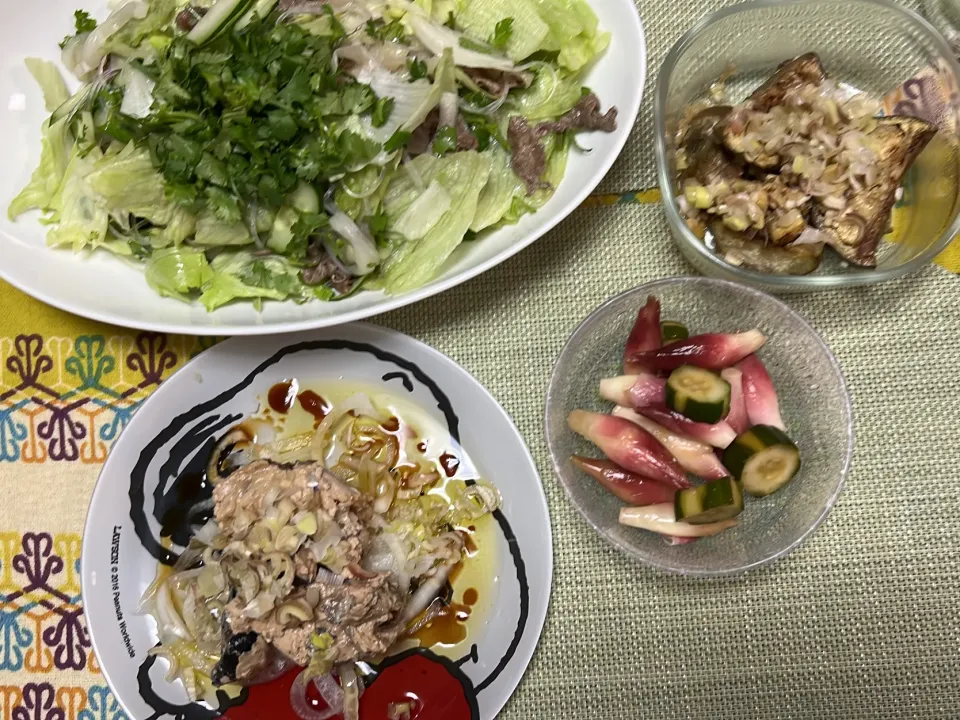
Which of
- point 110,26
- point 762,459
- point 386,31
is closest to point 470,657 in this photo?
point 762,459

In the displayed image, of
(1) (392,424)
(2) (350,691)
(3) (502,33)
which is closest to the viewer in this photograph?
(3) (502,33)

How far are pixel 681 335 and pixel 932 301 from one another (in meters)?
0.58

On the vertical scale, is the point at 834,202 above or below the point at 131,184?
below

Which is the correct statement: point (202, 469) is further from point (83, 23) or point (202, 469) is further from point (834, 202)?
point (834, 202)

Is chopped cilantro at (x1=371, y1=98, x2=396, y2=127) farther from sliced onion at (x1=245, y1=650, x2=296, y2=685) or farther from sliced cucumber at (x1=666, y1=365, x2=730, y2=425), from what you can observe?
sliced onion at (x1=245, y1=650, x2=296, y2=685)

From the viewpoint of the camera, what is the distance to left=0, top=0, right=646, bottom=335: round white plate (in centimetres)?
125

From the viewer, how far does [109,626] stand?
1386 millimetres

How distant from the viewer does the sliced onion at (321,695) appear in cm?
139

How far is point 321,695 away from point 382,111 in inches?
48.3

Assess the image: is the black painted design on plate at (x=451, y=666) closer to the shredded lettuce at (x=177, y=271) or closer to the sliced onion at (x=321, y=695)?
the sliced onion at (x=321, y=695)

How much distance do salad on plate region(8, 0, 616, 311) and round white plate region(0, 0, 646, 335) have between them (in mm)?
30

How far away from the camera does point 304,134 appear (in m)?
1.20

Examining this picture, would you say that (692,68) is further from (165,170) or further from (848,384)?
(165,170)

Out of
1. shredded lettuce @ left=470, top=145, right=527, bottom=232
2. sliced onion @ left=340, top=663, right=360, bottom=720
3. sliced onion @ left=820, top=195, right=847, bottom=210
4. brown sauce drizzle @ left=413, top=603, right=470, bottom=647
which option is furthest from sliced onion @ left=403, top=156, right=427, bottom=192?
sliced onion @ left=340, top=663, right=360, bottom=720
